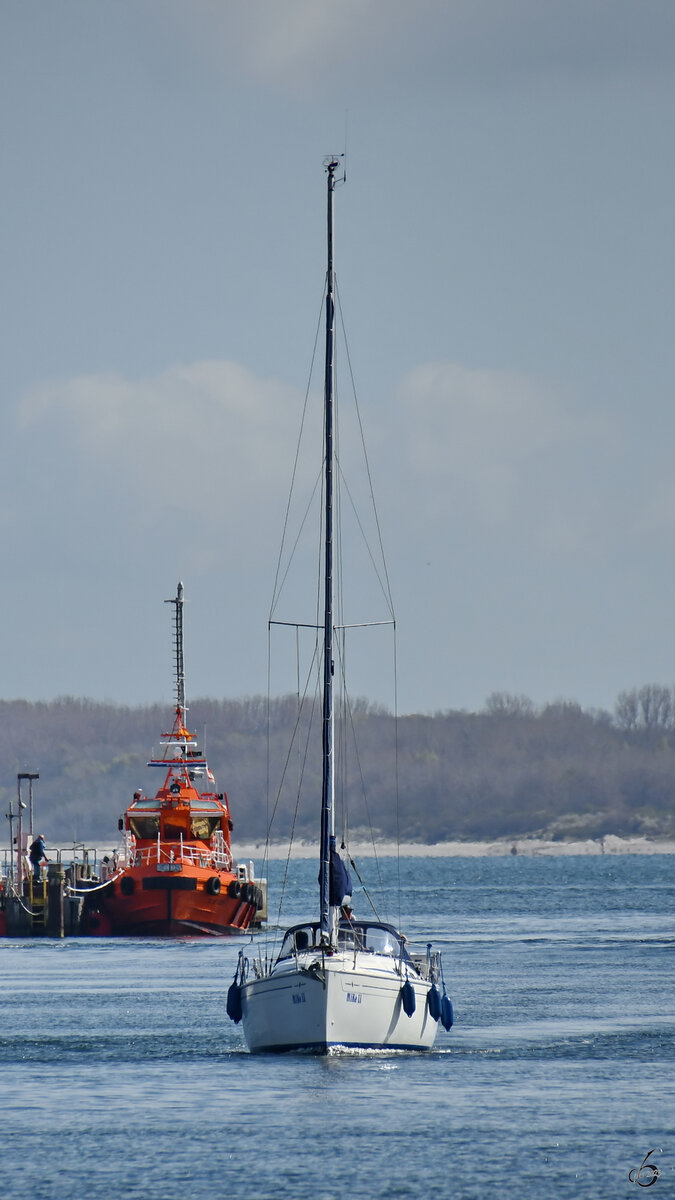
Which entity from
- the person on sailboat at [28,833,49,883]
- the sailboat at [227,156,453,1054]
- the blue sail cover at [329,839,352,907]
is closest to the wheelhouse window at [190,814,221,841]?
the person on sailboat at [28,833,49,883]

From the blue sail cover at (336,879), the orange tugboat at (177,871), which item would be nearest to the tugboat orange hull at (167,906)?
the orange tugboat at (177,871)

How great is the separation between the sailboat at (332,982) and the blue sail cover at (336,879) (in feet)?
0.07

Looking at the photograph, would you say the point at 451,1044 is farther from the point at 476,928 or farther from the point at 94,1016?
the point at 476,928

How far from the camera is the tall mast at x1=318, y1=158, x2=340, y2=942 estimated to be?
40688 millimetres

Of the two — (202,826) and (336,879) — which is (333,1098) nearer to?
(336,879)

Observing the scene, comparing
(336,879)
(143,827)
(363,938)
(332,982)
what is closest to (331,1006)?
(332,982)

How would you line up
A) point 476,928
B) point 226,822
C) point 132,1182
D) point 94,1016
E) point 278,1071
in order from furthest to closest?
1. point 476,928
2. point 226,822
3. point 94,1016
4. point 278,1071
5. point 132,1182

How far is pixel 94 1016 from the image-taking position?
5228 cm

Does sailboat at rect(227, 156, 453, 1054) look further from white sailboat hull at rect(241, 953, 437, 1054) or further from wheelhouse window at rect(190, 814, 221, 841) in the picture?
wheelhouse window at rect(190, 814, 221, 841)

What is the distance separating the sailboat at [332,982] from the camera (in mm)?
39031

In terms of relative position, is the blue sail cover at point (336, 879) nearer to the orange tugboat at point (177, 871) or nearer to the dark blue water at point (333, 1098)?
the dark blue water at point (333, 1098)

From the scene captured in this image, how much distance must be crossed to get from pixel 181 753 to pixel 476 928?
63.7 ft

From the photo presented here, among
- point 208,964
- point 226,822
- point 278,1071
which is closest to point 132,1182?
point 278,1071

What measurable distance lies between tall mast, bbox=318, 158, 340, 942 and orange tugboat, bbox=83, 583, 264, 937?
35962 millimetres
